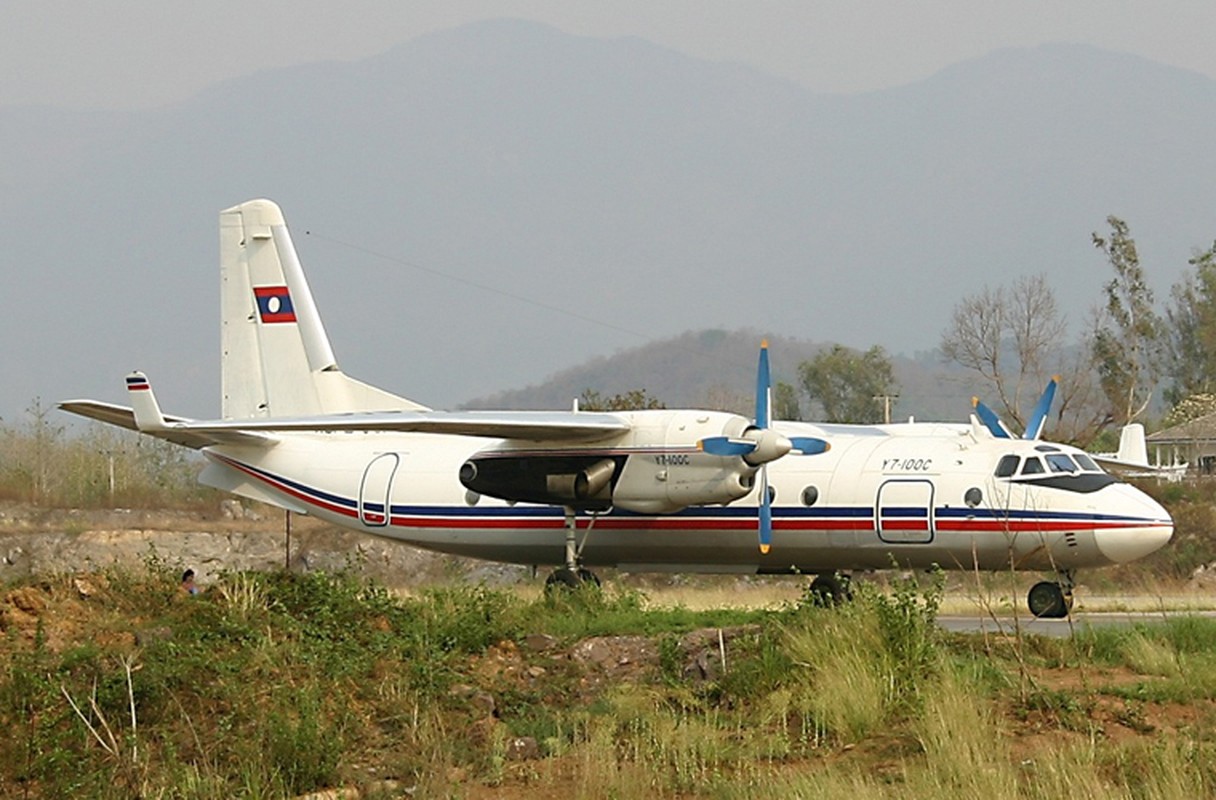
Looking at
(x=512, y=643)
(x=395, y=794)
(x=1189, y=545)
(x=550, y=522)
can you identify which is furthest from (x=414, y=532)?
(x=1189, y=545)

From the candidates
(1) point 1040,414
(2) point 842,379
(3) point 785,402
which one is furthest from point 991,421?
(2) point 842,379

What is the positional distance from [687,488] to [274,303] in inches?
390

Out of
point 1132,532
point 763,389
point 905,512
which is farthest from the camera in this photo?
point 763,389

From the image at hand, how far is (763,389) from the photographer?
23719 millimetres

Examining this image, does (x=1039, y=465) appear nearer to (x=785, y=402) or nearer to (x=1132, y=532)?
(x=1132, y=532)

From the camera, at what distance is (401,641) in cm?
1472

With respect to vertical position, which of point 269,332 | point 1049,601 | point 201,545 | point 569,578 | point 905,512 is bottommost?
point 201,545

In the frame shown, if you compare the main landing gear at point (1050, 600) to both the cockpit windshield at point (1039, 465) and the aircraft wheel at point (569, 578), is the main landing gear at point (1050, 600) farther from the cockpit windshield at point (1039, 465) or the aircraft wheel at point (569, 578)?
the aircraft wheel at point (569, 578)

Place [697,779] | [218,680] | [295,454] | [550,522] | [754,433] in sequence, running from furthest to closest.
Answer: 1. [295,454]
2. [550,522]
3. [754,433]
4. [218,680]
5. [697,779]

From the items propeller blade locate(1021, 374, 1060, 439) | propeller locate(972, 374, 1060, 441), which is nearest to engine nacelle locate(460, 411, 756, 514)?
propeller locate(972, 374, 1060, 441)

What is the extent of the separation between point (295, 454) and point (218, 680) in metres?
14.3

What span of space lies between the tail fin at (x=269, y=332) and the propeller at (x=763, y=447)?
26.9 ft

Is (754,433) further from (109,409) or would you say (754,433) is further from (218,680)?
(218,680)

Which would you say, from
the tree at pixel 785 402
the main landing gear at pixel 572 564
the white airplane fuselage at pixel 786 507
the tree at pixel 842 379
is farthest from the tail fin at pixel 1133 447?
the tree at pixel 842 379
